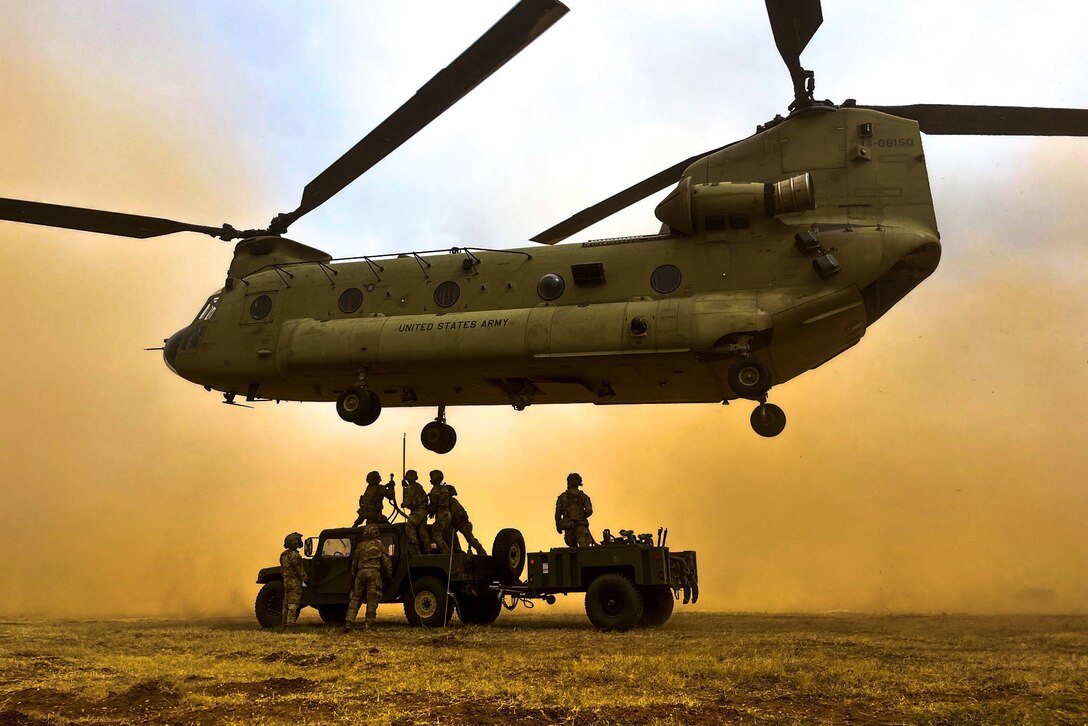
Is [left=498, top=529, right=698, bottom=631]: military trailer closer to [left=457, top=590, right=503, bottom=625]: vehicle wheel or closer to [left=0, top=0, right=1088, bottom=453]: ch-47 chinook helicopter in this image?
[left=457, top=590, right=503, bottom=625]: vehicle wheel

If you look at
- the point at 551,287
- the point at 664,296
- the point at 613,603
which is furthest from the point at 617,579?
the point at 551,287

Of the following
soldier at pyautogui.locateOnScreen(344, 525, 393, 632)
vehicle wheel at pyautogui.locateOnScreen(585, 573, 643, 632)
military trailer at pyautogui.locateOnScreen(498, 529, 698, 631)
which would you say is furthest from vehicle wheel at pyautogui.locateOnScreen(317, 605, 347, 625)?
vehicle wheel at pyautogui.locateOnScreen(585, 573, 643, 632)

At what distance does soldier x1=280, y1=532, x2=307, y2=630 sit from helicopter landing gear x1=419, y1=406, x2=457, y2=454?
3.81 m

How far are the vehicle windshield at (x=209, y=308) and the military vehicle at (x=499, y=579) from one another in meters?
5.36

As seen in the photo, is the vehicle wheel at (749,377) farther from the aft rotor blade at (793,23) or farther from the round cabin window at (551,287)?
the aft rotor blade at (793,23)

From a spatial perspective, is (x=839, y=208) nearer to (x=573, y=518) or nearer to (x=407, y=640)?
(x=573, y=518)

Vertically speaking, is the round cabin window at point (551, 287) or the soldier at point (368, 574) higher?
the round cabin window at point (551, 287)

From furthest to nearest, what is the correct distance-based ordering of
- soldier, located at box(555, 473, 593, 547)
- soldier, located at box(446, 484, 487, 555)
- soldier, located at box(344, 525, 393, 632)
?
soldier, located at box(555, 473, 593, 547), soldier, located at box(446, 484, 487, 555), soldier, located at box(344, 525, 393, 632)

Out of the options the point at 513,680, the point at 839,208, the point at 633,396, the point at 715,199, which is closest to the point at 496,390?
the point at 633,396

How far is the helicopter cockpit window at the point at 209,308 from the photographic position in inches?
655

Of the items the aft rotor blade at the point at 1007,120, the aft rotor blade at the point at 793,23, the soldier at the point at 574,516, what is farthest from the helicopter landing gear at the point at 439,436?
the aft rotor blade at the point at 1007,120

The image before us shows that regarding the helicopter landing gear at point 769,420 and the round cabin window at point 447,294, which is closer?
the helicopter landing gear at point 769,420

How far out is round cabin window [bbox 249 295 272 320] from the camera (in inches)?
634

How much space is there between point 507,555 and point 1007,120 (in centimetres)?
911
